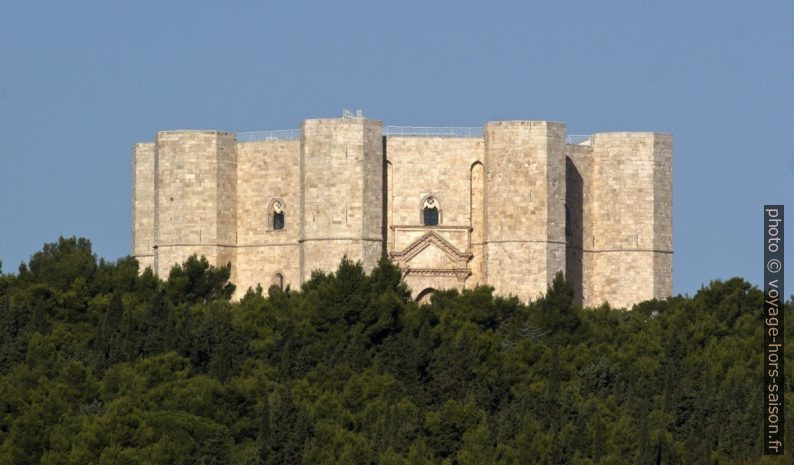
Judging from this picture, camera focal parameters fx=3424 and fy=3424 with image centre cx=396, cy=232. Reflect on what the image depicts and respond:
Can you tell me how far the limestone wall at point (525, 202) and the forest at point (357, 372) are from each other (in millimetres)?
752

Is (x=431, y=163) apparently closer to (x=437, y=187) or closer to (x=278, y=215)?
(x=437, y=187)

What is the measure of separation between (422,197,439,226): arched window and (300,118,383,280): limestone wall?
1889mm

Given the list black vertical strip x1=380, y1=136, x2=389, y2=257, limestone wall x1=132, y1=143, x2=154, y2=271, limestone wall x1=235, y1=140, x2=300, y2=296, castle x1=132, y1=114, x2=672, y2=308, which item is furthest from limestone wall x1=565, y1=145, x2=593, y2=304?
limestone wall x1=132, y1=143, x2=154, y2=271

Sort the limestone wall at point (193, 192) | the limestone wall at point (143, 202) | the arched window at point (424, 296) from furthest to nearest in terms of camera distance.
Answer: the limestone wall at point (143, 202) → the arched window at point (424, 296) → the limestone wall at point (193, 192)

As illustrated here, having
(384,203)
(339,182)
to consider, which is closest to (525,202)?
(384,203)

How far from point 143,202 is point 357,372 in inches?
423

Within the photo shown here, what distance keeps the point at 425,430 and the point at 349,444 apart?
3.13 meters

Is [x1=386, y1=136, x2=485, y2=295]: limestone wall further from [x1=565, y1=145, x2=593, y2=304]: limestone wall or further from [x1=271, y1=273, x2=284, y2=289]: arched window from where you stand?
[x1=271, y1=273, x2=284, y2=289]: arched window

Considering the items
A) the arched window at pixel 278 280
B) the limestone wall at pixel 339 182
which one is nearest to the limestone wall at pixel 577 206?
the limestone wall at pixel 339 182

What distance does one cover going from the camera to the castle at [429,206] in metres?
78.3

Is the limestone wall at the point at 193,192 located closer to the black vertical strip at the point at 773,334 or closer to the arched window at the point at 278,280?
the arched window at the point at 278,280

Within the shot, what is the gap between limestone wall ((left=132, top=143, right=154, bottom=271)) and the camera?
82938 mm

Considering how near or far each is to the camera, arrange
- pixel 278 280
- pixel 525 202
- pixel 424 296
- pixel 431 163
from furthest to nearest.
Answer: pixel 424 296
pixel 278 280
pixel 431 163
pixel 525 202

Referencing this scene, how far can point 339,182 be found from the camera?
7794 cm
